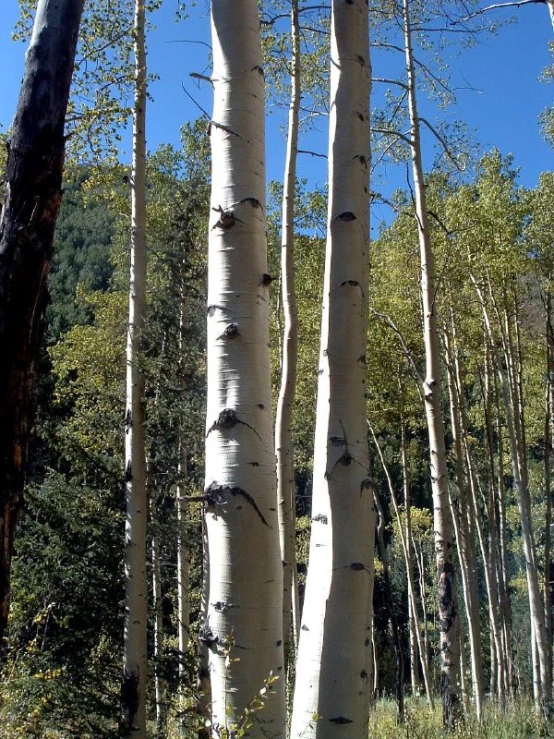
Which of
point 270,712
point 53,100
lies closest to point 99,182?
point 53,100

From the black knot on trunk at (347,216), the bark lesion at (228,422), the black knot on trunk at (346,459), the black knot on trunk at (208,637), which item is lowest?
the black knot on trunk at (208,637)

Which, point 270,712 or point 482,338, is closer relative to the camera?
point 270,712

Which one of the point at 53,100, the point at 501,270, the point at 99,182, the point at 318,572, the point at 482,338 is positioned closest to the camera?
the point at 318,572

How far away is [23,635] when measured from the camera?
8.38m

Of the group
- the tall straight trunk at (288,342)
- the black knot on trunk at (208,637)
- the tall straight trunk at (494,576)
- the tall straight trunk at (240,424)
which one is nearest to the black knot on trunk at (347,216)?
the tall straight trunk at (240,424)

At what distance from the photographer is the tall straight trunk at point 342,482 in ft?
6.68

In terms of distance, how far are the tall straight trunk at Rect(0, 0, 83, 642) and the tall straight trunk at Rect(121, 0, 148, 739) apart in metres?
3.93

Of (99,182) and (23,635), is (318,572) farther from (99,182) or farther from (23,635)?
(23,635)

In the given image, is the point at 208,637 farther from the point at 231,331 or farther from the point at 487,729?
the point at 487,729

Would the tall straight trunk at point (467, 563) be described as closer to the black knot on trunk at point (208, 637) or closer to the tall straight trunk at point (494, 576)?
the tall straight trunk at point (494, 576)

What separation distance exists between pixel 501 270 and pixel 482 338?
2.15 metres

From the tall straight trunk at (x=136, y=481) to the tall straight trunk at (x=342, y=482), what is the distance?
13.9ft

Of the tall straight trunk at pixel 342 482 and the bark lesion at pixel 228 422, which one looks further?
the tall straight trunk at pixel 342 482

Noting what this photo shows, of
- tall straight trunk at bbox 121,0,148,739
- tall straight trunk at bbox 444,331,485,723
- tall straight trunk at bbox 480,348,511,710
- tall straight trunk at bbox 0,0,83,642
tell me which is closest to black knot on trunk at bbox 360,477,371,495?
tall straight trunk at bbox 0,0,83,642
